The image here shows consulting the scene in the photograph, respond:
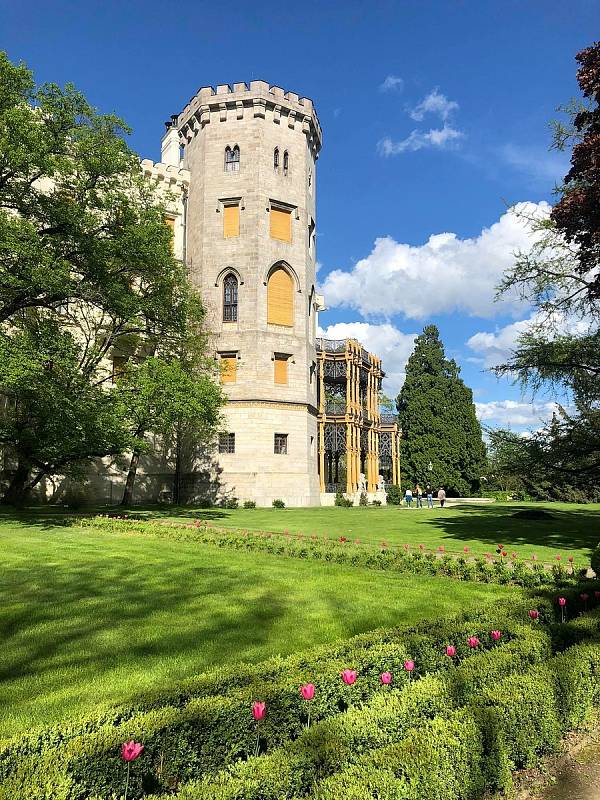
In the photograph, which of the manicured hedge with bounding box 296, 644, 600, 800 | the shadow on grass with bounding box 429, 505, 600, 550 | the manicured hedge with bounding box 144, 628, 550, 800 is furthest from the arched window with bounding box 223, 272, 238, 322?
the manicured hedge with bounding box 296, 644, 600, 800

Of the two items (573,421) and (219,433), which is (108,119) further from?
(573,421)

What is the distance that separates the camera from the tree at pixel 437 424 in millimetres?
51406

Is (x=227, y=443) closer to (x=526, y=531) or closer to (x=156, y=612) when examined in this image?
(x=526, y=531)

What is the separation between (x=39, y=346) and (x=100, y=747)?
57.1ft

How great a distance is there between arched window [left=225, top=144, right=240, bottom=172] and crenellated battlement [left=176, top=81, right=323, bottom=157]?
1865mm

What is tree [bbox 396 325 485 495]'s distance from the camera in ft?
169

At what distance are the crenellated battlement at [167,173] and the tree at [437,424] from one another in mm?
29105

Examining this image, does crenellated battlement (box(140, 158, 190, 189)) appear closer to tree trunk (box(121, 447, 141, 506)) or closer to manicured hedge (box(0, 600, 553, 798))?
tree trunk (box(121, 447, 141, 506))

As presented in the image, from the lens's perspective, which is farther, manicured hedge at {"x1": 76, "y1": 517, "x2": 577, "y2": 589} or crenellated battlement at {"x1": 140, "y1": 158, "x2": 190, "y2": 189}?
crenellated battlement at {"x1": 140, "y1": 158, "x2": 190, "y2": 189}

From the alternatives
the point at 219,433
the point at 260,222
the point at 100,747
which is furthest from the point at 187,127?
the point at 100,747

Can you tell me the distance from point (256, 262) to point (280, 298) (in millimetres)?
2453

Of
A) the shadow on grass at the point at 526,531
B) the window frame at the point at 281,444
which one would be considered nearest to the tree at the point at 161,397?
the window frame at the point at 281,444

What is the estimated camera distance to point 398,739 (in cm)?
364

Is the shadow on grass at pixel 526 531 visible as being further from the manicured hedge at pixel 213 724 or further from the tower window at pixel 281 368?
the tower window at pixel 281 368
